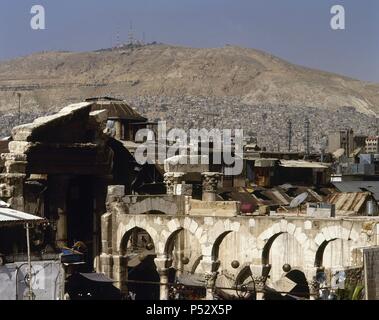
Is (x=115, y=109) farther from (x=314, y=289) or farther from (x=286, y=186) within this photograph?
(x=314, y=289)

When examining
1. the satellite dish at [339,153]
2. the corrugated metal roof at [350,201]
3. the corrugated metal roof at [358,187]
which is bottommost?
the corrugated metal roof at [350,201]

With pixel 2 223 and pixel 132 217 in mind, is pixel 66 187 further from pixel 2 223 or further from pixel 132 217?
pixel 2 223

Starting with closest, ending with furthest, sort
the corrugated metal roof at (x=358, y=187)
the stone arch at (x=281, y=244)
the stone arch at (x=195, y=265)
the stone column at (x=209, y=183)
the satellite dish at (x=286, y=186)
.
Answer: the stone arch at (x=281, y=244)
the stone arch at (x=195, y=265)
the stone column at (x=209, y=183)
the corrugated metal roof at (x=358, y=187)
the satellite dish at (x=286, y=186)

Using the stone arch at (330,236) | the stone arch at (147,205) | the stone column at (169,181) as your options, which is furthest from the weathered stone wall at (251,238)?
the stone column at (169,181)

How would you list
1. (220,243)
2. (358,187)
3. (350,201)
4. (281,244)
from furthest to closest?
1. (358,187)
2. (350,201)
3. (281,244)
4. (220,243)

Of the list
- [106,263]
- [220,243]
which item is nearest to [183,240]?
[106,263]

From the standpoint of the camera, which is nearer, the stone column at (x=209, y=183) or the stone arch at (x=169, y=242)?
the stone arch at (x=169, y=242)

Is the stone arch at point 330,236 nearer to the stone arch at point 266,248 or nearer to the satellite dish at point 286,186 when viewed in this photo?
the stone arch at point 266,248

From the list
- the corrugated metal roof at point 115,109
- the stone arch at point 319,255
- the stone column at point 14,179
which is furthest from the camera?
the corrugated metal roof at point 115,109

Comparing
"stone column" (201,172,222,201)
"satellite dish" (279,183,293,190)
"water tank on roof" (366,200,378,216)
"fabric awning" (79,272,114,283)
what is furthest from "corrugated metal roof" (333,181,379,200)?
"fabric awning" (79,272,114,283)

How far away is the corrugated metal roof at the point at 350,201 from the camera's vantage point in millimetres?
48719

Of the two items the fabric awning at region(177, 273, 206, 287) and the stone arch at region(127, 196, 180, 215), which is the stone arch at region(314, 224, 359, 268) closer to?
the fabric awning at region(177, 273, 206, 287)

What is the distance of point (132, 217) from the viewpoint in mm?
42812

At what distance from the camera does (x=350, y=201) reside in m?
49.8
